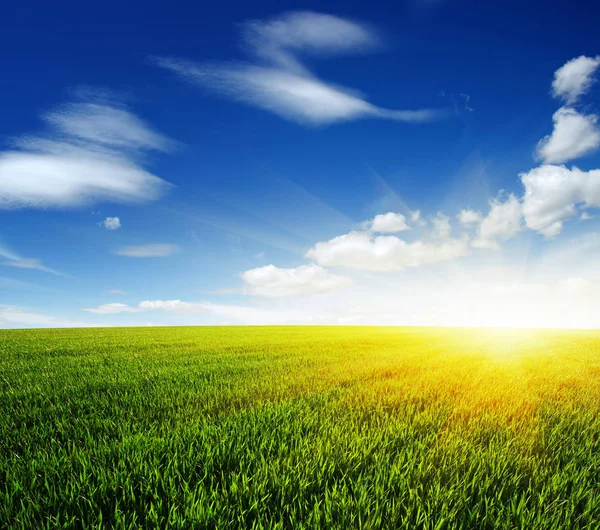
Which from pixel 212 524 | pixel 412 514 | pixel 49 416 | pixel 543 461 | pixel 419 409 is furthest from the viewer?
pixel 419 409

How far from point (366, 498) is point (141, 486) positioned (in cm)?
188

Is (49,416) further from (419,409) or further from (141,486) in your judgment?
(419,409)

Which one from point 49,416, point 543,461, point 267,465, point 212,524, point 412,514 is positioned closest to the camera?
point 212,524

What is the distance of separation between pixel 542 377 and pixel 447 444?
6.90 meters

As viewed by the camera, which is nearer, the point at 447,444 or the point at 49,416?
the point at 447,444

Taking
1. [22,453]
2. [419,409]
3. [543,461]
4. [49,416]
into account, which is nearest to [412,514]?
[543,461]

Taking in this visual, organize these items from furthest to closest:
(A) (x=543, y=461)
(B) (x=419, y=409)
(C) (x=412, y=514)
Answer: (B) (x=419, y=409) → (A) (x=543, y=461) → (C) (x=412, y=514)

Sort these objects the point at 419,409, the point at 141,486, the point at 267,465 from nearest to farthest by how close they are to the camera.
→ the point at 141,486
the point at 267,465
the point at 419,409

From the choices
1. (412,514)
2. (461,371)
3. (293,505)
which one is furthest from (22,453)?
(461,371)

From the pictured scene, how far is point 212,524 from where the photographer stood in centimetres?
233

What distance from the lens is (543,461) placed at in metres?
3.57

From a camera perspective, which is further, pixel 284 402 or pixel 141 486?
pixel 284 402

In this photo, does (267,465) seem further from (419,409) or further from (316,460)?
(419,409)

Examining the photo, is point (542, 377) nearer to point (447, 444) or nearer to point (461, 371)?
point (461, 371)
